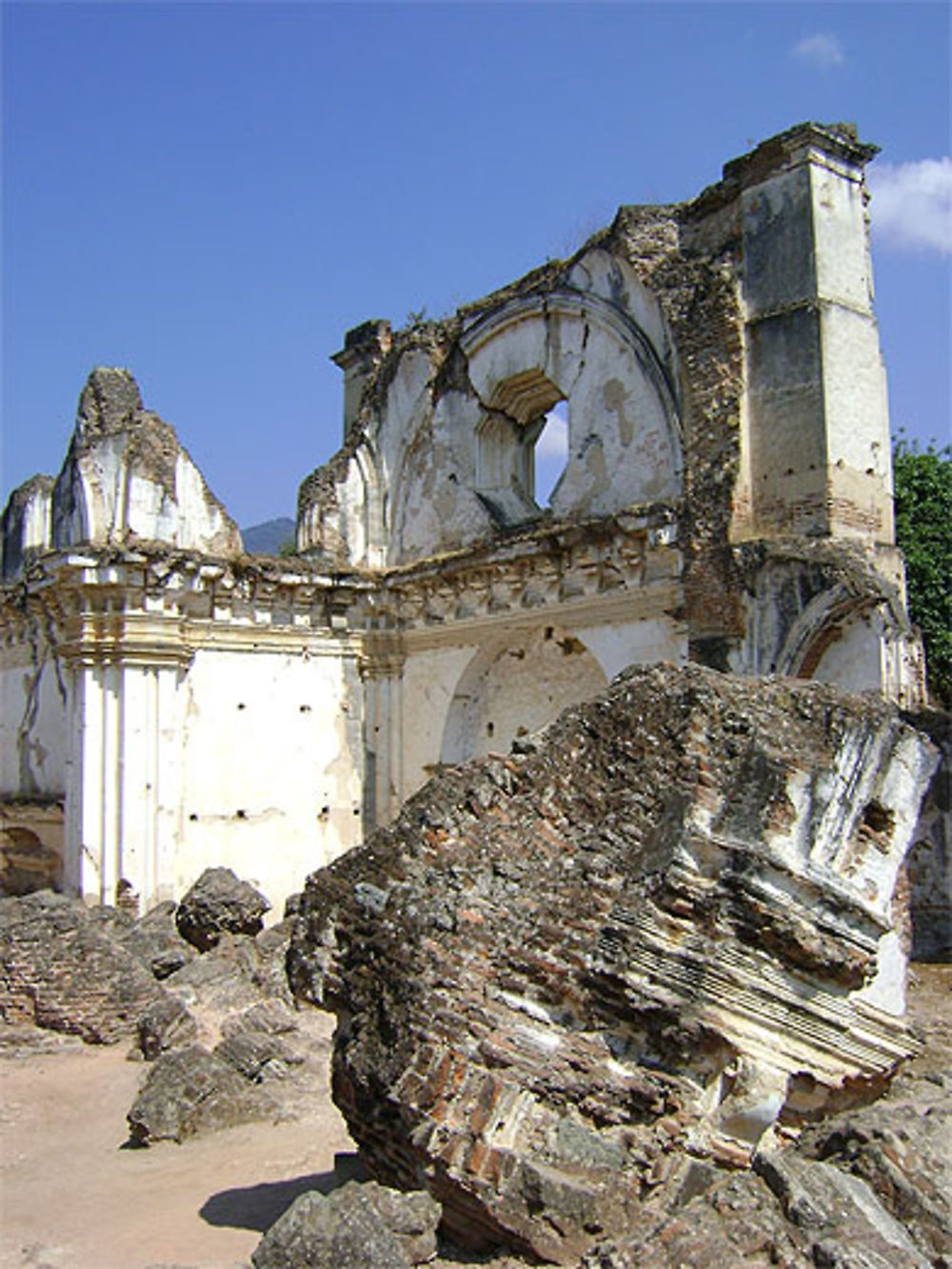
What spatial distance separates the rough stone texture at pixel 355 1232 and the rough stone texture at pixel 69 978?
19.2 feet

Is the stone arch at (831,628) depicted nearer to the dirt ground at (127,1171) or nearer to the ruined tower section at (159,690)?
the dirt ground at (127,1171)

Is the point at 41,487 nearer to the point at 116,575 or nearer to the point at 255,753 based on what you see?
the point at 116,575

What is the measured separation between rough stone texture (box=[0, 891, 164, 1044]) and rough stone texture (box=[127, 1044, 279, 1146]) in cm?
200

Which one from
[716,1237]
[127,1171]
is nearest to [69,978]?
[127,1171]

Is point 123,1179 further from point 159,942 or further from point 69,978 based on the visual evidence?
point 159,942

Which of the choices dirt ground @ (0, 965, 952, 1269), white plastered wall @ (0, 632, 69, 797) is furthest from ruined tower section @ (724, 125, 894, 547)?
white plastered wall @ (0, 632, 69, 797)

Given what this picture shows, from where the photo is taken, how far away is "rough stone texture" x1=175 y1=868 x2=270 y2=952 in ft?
40.3

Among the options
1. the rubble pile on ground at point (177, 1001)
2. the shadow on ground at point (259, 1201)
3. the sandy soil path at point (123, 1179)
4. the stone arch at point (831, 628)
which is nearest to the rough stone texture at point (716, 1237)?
the sandy soil path at point (123, 1179)

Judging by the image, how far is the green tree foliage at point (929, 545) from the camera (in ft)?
67.6

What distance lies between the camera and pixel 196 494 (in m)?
14.1

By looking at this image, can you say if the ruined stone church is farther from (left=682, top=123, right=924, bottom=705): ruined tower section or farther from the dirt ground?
the dirt ground

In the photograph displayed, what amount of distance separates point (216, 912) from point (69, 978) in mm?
2076

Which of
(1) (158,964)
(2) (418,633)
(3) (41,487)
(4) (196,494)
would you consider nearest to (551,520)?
(2) (418,633)

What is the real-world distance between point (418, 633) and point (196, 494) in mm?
2955
